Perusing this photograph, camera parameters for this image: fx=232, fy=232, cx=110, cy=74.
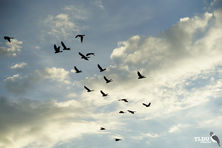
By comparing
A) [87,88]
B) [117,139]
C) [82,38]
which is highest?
[82,38]

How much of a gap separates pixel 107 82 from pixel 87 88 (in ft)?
13.2

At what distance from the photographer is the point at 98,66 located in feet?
134

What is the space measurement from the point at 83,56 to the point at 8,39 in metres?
12.4

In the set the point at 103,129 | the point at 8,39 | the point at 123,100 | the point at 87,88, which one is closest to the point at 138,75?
the point at 123,100

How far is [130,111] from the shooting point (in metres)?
44.6

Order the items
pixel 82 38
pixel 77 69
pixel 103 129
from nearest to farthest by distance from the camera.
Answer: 1. pixel 82 38
2. pixel 77 69
3. pixel 103 129

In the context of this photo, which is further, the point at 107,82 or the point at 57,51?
the point at 107,82

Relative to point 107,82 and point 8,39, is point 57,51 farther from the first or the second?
point 107,82

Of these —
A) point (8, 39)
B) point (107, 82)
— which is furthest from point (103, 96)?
point (8, 39)

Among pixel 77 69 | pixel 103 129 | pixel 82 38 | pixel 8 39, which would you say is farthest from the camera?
pixel 103 129

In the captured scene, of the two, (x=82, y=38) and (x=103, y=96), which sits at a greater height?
(x=82, y=38)

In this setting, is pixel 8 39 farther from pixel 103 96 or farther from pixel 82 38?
pixel 103 96

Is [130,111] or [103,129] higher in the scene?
[130,111]

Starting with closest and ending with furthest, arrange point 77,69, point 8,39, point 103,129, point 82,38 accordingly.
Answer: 1. point 8,39
2. point 82,38
3. point 77,69
4. point 103,129
